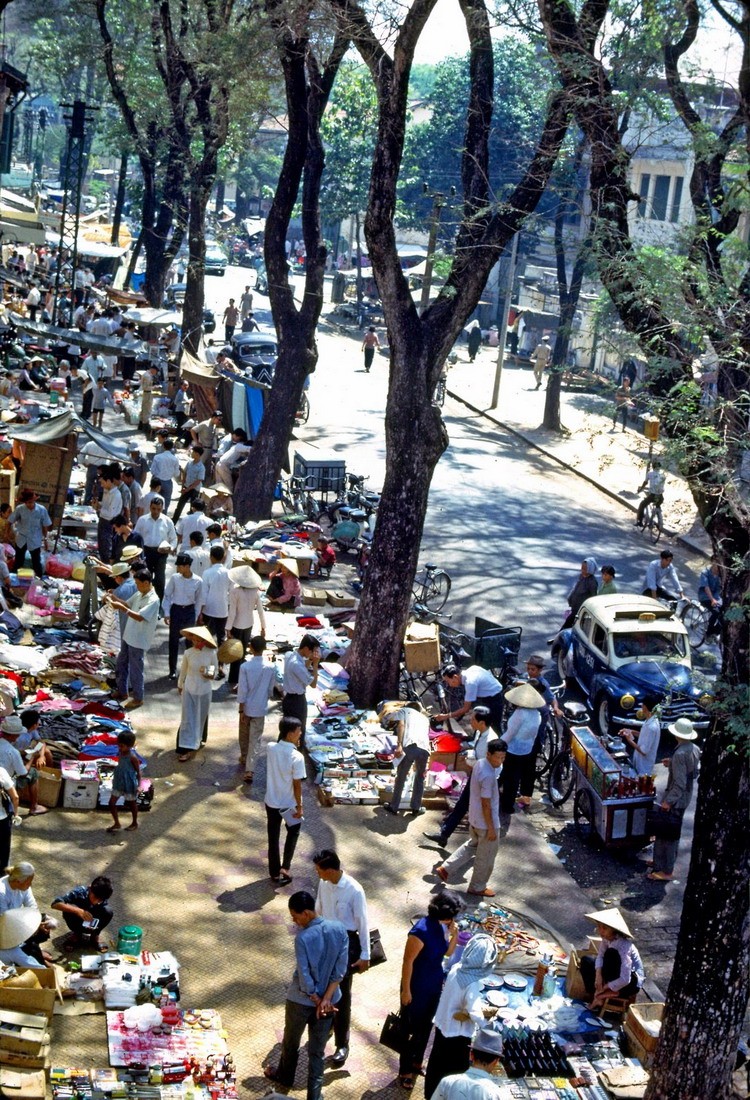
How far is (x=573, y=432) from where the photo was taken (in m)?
33.4

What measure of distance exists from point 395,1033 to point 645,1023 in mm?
1837

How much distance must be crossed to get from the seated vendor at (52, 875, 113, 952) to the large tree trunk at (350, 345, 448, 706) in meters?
6.21

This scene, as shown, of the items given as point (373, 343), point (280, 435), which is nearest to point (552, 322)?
point (373, 343)

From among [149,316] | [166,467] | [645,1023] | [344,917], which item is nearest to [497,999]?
[645,1023]

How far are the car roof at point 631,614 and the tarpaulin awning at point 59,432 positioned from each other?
296 inches

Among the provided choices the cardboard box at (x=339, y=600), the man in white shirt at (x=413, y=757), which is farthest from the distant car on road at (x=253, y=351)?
the man in white shirt at (x=413, y=757)

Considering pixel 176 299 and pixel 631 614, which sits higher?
pixel 176 299

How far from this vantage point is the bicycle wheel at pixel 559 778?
1425 cm

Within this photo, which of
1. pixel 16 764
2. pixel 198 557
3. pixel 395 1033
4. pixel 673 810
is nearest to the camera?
pixel 395 1033

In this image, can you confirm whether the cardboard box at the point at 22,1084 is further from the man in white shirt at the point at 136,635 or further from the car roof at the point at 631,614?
the car roof at the point at 631,614

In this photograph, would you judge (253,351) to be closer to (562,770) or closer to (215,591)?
(215,591)

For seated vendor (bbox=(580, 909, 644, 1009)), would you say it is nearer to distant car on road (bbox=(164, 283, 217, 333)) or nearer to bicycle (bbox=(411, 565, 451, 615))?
bicycle (bbox=(411, 565, 451, 615))

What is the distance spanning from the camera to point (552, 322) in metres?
53.3

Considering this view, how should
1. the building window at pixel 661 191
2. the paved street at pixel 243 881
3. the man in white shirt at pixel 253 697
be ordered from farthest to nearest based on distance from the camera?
the building window at pixel 661 191 → the man in white shirt at pixel 253 697 → the paved street at pixel 243 881
